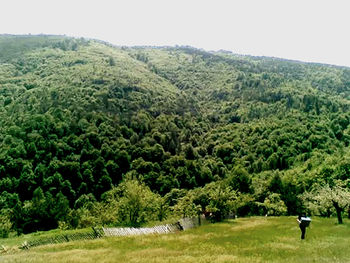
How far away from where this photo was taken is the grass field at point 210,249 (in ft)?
101

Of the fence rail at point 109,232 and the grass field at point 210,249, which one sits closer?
the grass field at point 210,249

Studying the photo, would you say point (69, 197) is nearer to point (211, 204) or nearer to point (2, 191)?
point (2, 191)

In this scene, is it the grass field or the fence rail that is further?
the fence rail

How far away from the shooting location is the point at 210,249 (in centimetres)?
3556

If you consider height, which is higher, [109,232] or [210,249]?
[210,249]

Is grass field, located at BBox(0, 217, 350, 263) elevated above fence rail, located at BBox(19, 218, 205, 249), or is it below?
above

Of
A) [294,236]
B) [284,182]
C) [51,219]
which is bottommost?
[51,219]

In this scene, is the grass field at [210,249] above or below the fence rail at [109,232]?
above

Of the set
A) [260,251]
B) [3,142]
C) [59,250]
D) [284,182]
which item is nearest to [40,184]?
[3,142]

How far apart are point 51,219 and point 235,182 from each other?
78686 mm

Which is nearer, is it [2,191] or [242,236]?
[242,236]

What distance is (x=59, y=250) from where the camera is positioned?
38812 mm

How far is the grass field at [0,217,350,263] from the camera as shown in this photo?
101ft

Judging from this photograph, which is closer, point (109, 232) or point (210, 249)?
point (210, 249)
